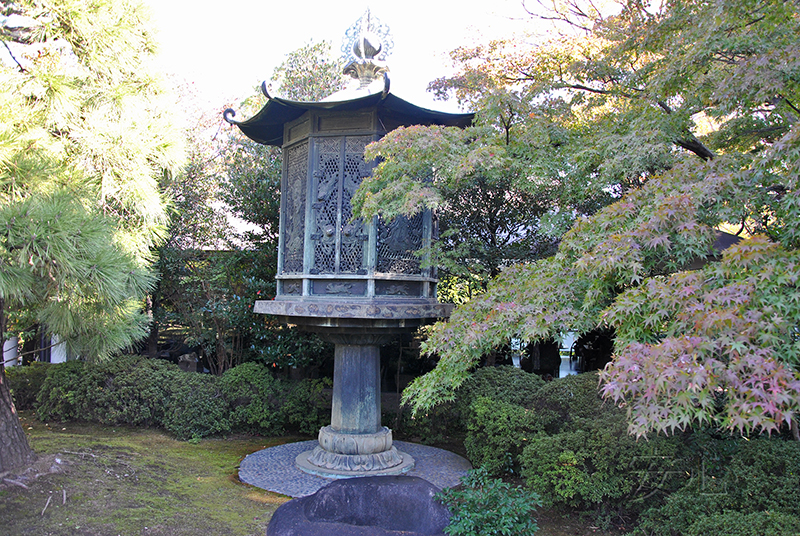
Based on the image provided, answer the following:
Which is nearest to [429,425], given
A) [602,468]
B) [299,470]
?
[299,470]

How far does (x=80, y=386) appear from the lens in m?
7.22

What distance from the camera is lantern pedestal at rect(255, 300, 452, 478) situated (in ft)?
17.7

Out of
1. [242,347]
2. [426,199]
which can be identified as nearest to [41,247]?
[426,199]

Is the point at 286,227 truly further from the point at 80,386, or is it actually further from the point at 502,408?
the point at 80,386

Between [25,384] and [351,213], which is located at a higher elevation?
[351,213]

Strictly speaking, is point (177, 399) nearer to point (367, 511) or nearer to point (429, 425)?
point (429, 425)

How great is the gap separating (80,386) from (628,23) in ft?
29.8

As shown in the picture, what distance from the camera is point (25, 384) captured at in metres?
7.70

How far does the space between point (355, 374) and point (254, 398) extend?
2083 mm

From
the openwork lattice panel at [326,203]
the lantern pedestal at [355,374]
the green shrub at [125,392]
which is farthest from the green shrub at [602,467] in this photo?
the green shrub at [125,392]

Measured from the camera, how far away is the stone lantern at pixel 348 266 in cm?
557

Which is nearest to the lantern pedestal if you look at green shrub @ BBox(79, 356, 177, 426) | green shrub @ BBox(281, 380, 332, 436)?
green shrub @ BBox(281, 380, 332, 436)

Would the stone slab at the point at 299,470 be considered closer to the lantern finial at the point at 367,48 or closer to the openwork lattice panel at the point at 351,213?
the openwork lattice panel at the point at 351,213

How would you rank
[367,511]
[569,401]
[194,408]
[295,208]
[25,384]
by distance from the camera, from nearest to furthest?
[367,511] → [569,401] → [295,208] → [194,408] → [25,384]
